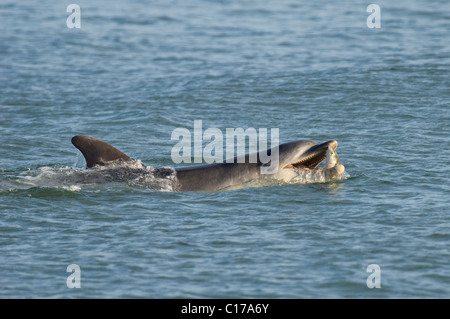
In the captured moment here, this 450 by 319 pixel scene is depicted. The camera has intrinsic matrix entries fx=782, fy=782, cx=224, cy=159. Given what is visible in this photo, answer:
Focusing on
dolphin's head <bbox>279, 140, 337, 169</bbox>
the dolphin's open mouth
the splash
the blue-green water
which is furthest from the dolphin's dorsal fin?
the dolphin's open mouth

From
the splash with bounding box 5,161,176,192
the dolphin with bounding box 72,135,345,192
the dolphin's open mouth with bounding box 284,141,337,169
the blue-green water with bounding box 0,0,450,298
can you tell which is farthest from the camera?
the splash with bounding box 5,161,176,192

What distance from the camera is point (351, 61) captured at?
1060 inches

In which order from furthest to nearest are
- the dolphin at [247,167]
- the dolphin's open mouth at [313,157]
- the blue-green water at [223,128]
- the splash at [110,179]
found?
1. the splash at [110,179]
2. the dolphin at [247,167]
3. the dolphin's open mouth at [313,157]
4. the blue-green water at [223,128]

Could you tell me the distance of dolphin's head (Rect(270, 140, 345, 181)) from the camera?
47.5 feet

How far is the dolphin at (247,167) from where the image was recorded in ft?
47.7

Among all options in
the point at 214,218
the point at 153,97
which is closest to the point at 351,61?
the point at 153,97

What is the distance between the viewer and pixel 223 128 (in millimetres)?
20609

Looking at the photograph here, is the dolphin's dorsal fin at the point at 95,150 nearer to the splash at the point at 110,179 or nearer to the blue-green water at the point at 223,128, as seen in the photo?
the splash at the point at 110,179

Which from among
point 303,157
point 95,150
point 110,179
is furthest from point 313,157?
point 95,150

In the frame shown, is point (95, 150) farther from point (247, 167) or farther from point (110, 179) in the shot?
point (247, 167)

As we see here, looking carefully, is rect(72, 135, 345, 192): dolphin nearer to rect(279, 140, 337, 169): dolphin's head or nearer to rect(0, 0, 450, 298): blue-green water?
rect(279, 140, 337, 169): dolphin's head

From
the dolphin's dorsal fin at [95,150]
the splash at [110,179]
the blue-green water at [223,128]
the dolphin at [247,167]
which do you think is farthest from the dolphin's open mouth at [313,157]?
the dolphin's dorsal fin at [95,150]

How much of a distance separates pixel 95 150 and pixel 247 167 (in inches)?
113
